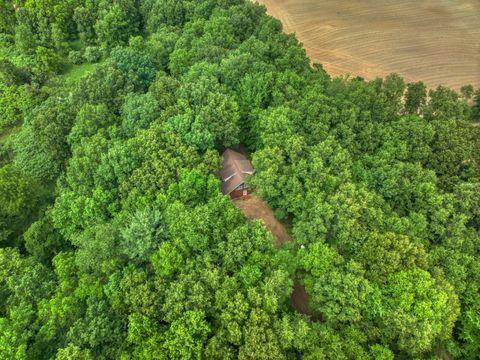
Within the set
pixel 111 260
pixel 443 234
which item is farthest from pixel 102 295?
pixel 443 234

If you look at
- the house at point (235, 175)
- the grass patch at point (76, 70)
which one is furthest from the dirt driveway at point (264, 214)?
the grass patch at point (76, 70)

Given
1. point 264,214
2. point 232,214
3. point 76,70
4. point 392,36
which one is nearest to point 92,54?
point 76,70

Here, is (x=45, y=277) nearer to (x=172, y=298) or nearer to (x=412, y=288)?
(x=172, y=298)

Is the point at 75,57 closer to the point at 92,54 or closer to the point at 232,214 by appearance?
the point at 92,54

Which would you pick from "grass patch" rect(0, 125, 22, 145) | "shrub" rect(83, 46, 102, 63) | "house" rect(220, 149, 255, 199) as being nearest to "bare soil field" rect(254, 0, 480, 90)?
"house" rect(220, 149, 255, 199)

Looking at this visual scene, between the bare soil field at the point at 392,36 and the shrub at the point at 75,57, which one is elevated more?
the shrub at the point at 75,57

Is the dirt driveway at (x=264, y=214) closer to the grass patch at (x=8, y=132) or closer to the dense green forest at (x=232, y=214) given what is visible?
the dense green forest at (x=232, y=214)
